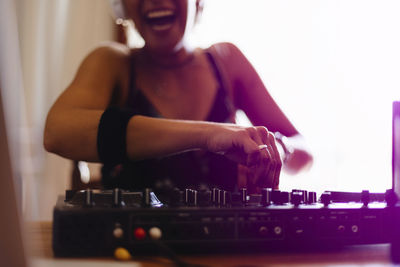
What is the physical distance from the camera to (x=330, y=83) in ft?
7.39

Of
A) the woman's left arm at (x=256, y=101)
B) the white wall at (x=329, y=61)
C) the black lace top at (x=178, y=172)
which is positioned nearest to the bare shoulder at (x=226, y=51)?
the woman's left arm at (x=256, y=101)

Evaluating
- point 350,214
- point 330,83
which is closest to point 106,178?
point 350,214

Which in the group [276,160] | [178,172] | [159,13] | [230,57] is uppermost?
[159,13]

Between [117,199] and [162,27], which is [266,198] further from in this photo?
[162,27]

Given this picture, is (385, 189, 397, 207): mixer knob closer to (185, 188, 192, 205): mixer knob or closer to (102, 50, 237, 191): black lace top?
(185, 188, 192, 205): mixer knob

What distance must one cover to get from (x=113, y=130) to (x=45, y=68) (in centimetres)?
181

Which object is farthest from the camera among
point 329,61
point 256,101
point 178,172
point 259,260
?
point 329,61

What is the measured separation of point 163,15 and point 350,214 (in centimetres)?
78

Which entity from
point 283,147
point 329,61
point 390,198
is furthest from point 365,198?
point 329,61

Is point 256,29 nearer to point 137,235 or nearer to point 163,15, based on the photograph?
point 163,15

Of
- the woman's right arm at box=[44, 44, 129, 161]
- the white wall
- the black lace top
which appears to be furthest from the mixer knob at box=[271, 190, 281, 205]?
the white wall

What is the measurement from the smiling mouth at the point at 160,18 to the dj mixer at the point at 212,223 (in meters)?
0.67

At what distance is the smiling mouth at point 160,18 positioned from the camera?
1163mm

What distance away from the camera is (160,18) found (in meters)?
1.17
